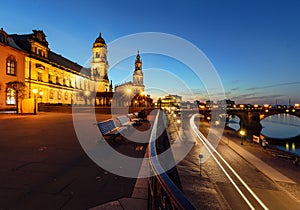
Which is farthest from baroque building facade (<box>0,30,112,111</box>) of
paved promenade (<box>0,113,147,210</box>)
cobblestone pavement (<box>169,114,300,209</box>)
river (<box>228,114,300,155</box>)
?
river (<box>228,114,300,155</box>)

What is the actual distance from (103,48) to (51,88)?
3571 cm

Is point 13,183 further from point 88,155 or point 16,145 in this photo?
point 16,145

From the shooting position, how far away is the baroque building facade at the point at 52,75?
36906mm

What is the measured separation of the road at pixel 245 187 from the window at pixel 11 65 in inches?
1469

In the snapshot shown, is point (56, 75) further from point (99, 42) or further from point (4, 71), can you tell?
point (99, 42)

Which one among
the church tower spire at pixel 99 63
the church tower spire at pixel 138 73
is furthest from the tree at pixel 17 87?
the church tower spire at pixel 138 73

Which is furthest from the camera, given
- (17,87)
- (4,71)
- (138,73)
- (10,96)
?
(138,73)

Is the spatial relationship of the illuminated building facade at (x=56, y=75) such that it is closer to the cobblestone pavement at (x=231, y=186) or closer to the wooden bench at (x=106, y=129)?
the wooden bench at (x=106, y=129)

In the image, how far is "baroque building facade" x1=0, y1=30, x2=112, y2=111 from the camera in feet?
121

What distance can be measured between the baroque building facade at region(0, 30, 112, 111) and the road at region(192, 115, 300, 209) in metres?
27.5

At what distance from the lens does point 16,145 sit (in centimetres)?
631

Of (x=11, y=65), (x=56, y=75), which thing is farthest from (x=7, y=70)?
(x=56, y=75)

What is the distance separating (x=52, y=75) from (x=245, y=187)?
5160 centimetres

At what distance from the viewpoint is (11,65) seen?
30.2 meters
